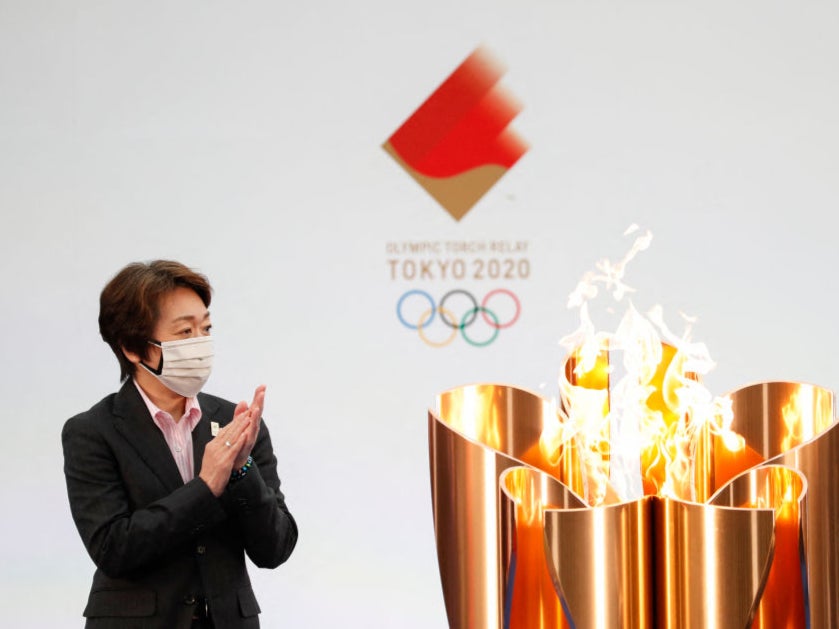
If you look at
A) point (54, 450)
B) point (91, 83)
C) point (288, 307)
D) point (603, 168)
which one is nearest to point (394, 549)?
point (288, 307)

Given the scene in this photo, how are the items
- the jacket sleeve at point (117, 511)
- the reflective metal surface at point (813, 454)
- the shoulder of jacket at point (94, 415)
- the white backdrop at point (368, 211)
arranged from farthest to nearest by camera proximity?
the white backdrop at point (368, 211) < the shoulder of jacket at point (94, 415) < the jacket sleeve at point (117, 511) < the reflective metal surface at point (813, 454)

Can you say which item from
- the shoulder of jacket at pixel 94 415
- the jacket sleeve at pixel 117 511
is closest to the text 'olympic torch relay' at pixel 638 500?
the jacket sleeve at pixel 117 511

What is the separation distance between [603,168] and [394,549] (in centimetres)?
134

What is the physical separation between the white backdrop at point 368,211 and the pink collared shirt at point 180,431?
172 centimetres

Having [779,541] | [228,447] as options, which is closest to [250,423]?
[228,447]

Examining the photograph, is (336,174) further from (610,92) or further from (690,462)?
(690,462)

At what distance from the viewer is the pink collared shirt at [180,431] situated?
77.9 inches

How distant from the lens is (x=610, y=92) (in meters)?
3.75

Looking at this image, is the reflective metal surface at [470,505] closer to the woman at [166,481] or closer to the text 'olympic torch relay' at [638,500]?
the text 'olympic torch relay' at [638,500]

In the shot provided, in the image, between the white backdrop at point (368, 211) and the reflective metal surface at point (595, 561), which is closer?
the reflective metal surface at point (595, 561)

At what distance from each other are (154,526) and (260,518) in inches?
6.7

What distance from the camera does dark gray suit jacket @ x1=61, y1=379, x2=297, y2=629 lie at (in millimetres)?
1835

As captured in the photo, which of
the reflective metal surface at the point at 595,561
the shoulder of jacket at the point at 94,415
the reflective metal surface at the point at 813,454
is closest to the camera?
the reflective metal surface at the point at 595,561

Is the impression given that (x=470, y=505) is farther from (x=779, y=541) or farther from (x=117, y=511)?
(x=117, y=511)
